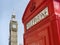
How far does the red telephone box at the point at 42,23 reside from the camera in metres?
1.70

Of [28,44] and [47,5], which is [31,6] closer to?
[47,5]

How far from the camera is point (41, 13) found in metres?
1.92

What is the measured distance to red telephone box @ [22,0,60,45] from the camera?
66.7 inches

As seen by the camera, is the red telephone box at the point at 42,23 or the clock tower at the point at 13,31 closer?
the red telephone box at the point at 42,23

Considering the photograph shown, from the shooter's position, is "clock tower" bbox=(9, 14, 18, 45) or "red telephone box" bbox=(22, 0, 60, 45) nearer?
"red telephone box" bbox=(22, 0, 60, 45)

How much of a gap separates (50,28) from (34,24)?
1.27 ft

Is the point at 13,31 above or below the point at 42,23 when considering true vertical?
above

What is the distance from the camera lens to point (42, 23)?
1925 millimetres

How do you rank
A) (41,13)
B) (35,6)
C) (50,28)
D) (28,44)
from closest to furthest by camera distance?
(50,28)
(41,13)
(35,6)
(28,44)

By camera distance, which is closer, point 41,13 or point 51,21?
point 51,21

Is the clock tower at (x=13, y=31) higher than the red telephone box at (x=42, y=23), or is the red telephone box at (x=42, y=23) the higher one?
the clock tower at (x=13, y=31)

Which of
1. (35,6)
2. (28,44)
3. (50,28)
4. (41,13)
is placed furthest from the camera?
(28,44)

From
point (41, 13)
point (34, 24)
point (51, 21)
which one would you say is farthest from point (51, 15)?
point (34, 24)

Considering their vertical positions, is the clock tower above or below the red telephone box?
above
